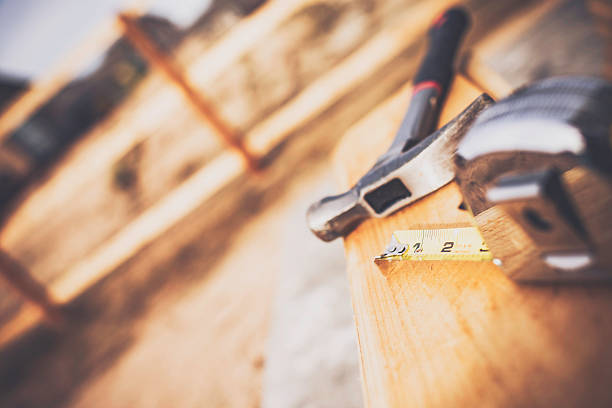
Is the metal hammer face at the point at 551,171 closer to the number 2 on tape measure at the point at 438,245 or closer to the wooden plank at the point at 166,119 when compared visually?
the number 2 on tape measure at the point at 438,245

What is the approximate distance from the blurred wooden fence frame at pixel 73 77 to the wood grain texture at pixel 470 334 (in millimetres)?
1966

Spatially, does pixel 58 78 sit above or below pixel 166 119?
above

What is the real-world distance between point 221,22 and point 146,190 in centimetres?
1152

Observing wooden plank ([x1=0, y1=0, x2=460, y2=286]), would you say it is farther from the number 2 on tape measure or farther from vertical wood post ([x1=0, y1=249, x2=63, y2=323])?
the number 2 on tape measure

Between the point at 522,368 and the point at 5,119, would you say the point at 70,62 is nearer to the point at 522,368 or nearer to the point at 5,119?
the point at 5,119

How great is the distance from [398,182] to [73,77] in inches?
103

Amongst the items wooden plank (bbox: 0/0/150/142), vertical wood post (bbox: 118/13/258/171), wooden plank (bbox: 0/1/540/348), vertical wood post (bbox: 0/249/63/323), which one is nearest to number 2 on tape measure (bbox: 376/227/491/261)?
wooden plank (bbox: 0/1/540/348)

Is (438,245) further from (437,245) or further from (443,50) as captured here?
(443,50)

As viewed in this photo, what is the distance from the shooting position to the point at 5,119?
2164 millimetres

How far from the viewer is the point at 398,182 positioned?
1.98 ft

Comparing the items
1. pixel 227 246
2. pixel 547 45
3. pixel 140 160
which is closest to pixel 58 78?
pixel 227 246

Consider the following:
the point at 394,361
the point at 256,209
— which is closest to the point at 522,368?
the point at 394,361

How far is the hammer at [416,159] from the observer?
53cm

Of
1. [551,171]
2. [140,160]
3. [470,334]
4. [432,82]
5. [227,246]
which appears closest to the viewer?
[551,171]
